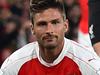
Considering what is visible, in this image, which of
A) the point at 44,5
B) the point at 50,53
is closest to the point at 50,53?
the point at 50,53

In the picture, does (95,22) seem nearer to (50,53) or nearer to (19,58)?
(50,53)

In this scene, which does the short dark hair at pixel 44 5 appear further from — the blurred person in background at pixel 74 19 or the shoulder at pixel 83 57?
the blurred person in background at pixel 74 19

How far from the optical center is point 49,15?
3.76 m

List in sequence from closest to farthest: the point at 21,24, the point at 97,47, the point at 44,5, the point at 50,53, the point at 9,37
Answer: the point at 44,5
the point at 50,53
the point at 97,47
the point at 9,37
the point at 21,24

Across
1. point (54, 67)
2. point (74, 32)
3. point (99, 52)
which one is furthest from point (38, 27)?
point (74, 32)

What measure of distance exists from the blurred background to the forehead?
253 centimetres

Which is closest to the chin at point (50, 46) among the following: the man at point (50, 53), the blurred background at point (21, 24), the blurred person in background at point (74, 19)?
the man at point (50, 53)

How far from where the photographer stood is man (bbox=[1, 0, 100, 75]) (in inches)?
147

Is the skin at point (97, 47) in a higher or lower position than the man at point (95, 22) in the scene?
lower

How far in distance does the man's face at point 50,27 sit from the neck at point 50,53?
10cm

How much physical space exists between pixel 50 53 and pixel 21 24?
9.33 feet

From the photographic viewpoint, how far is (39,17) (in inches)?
150

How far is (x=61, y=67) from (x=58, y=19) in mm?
431

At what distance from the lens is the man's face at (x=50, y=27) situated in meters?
3.68
